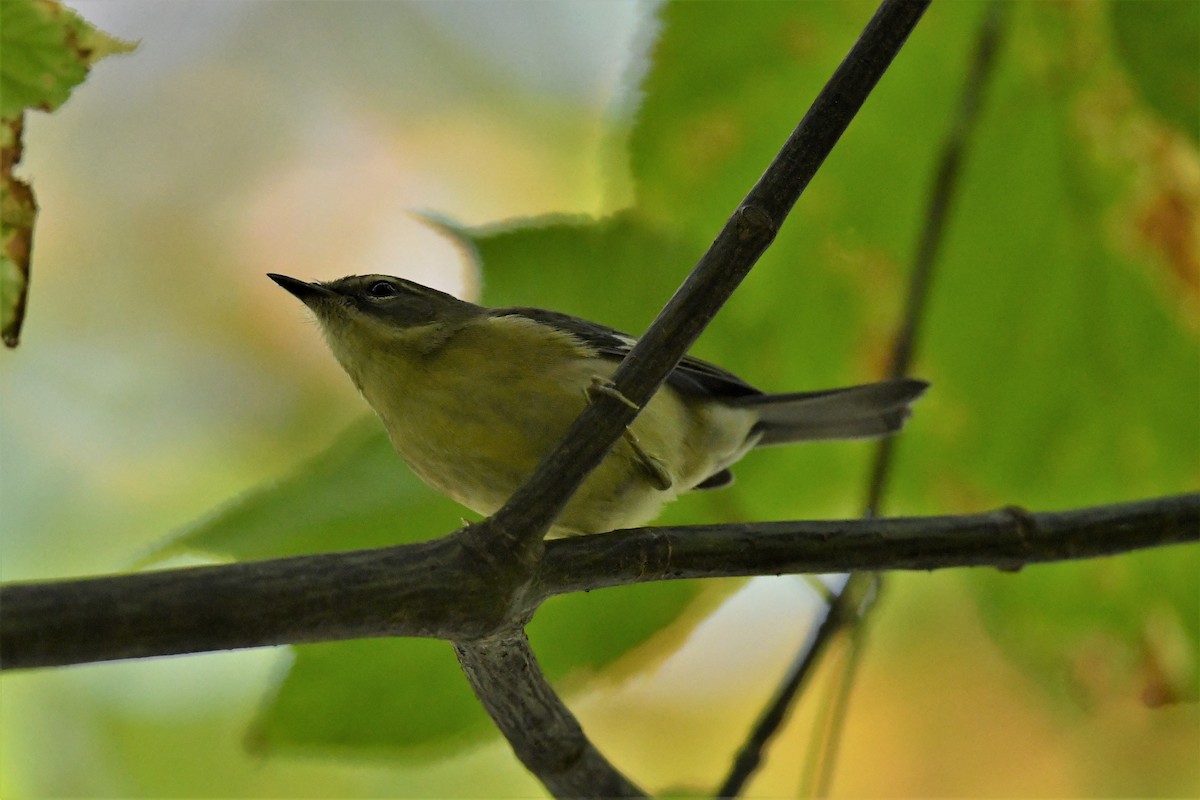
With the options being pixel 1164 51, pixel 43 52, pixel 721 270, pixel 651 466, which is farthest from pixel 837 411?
pixel 43 52

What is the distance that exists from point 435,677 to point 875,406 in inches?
46.4

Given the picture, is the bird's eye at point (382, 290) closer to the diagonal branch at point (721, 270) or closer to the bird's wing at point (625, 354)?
the bird's wing at point (625, 354)

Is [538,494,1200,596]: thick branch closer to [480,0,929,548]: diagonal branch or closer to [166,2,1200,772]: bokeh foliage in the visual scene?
[480,0,929,548]: diagonal branch

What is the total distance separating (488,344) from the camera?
114 inches

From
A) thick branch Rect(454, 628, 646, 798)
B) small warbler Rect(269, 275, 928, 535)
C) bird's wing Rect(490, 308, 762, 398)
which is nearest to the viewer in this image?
thick branch Rect(454, 628, 646, 798)

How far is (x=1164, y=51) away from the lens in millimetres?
2133

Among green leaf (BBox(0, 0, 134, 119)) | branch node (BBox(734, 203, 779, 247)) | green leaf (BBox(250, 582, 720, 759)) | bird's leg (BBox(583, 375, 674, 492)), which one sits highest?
bird's leg (BBox(583, 375, 674, 492))

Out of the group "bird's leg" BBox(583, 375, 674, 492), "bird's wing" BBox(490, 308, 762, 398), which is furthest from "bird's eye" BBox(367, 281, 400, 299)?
"bird's leg" BBox(583, 375, 674, 492)

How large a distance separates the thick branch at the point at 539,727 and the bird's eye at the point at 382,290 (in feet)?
5.84

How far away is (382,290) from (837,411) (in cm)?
135

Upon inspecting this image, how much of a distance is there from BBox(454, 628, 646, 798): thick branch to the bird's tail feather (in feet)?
3.25

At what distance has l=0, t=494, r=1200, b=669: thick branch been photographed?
1.18 m

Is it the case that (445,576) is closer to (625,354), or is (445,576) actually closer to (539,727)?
(539,727)

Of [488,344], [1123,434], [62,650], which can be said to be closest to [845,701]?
[1123,434]
